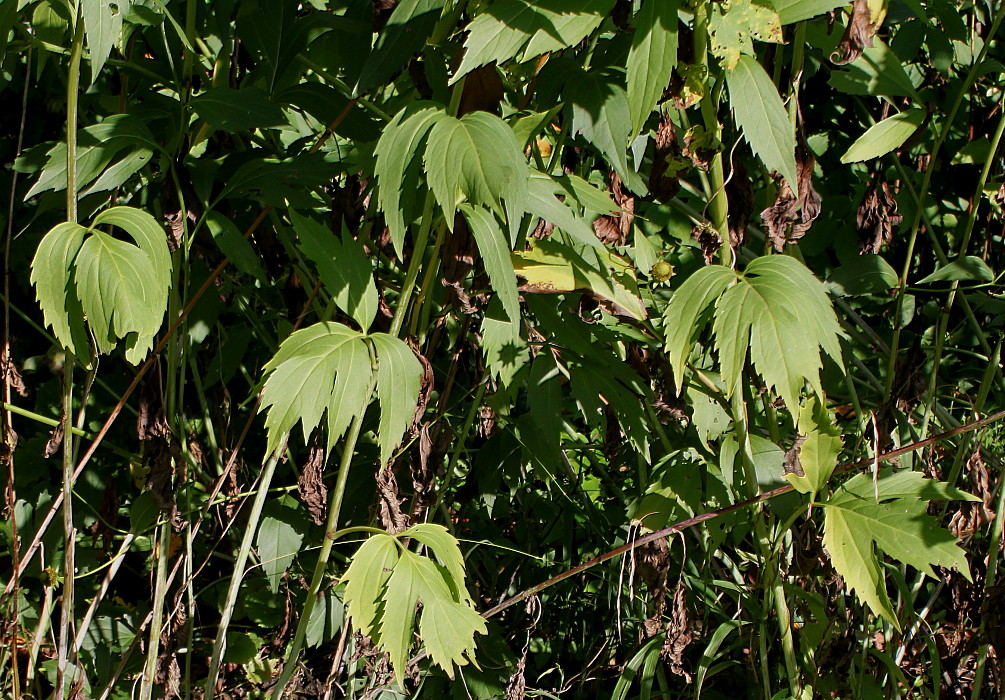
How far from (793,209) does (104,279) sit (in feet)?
3.18

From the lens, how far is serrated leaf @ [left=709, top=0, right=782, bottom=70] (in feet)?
3.53

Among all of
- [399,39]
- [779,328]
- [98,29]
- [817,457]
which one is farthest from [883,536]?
[98,29]

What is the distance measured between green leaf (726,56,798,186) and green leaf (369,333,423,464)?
528mm

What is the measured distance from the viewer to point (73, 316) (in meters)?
1.22

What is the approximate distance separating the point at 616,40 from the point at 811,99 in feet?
3.88

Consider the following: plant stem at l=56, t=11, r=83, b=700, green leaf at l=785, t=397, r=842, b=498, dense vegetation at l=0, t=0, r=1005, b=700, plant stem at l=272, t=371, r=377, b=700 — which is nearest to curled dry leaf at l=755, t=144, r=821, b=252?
dense vegetation at l=0, t=0, r=1005, b=700

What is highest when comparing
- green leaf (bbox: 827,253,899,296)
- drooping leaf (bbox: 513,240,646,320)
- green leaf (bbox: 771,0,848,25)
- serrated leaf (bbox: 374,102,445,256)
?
green leaf (bbox: 771,0,848,25)

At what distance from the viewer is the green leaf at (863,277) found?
1656mm

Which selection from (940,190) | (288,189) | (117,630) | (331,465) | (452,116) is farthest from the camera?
(940,190)

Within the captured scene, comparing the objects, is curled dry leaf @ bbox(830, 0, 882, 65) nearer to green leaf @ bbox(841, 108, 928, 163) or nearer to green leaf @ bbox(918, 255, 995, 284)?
green leaf @ bbox(841, 108, 928, 163)

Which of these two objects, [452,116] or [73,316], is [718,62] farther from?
[73,316]

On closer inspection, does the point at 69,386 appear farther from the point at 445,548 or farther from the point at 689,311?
the point at 689,311

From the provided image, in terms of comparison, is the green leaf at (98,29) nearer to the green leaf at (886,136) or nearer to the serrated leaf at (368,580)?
the serrated leaf at (368,580)

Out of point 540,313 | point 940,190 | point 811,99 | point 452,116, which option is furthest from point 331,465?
point 940,190
